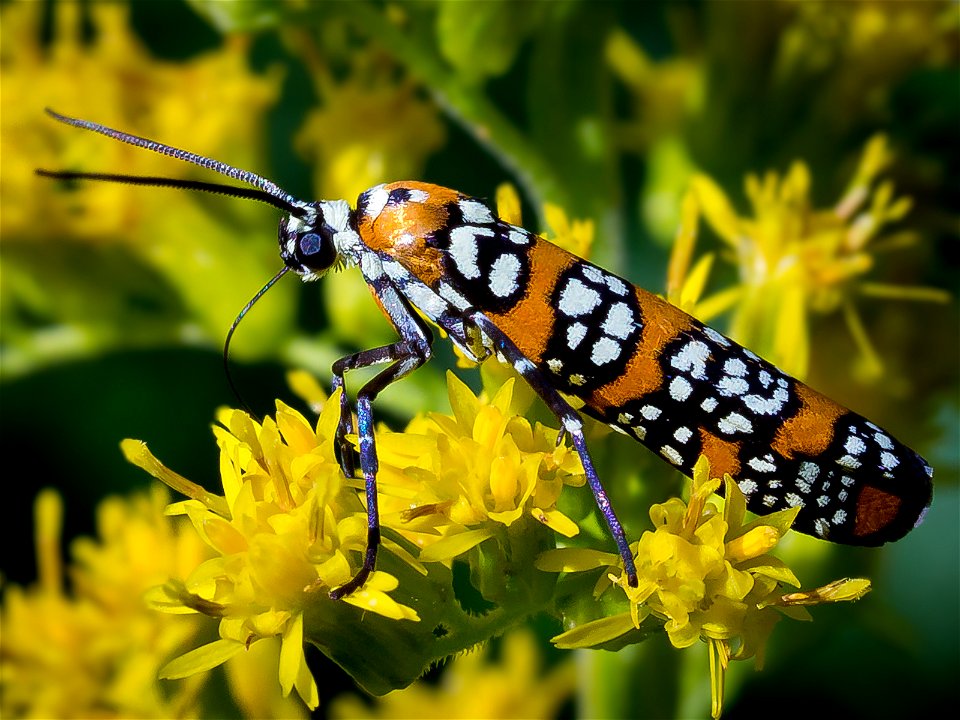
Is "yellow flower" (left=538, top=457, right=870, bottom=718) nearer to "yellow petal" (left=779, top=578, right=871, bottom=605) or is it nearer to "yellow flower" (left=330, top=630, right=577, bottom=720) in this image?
"yellow petal" (left=779, top=578, right=871, bottom=605)

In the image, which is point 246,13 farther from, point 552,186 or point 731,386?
point 731,386

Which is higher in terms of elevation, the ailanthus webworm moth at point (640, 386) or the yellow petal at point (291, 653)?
the ailanthus webworm moth at point (640, 386)

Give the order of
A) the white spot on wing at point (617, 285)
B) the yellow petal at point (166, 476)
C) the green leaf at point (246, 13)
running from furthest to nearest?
the green leaf at point (246, 13)
the white spot on wing at point (617, 285)
the yellow petal at point (166, 476)

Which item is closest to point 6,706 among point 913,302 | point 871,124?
point 913,302

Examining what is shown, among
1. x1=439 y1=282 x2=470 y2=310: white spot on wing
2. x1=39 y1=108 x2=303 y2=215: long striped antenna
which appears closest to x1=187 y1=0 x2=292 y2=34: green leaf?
x1=39 y1=108 x2=303 y2=215: long striped antenna

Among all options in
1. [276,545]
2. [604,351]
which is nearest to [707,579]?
[604,351]

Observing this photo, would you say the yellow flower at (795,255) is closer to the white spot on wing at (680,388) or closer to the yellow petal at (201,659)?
the white spot on wing at (680,388)

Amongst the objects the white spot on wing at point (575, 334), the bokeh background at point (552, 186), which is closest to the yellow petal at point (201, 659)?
the white spot on wing at point (575, 334)
